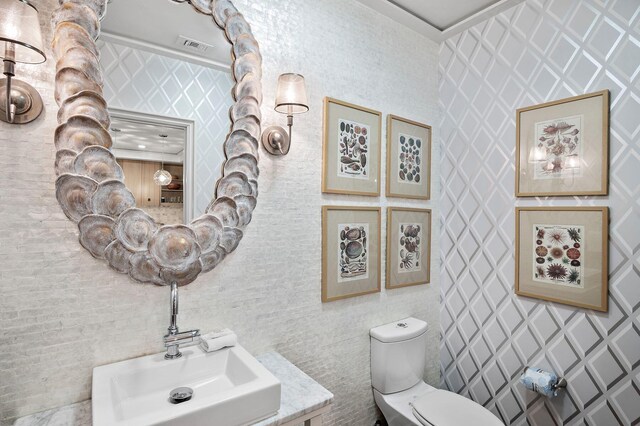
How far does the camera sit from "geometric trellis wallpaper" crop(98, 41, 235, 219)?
3.79 feet

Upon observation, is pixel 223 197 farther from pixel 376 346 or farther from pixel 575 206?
pixel 575 206

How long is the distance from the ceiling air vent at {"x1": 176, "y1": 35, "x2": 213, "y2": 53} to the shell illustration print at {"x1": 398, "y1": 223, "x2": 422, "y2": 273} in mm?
1380

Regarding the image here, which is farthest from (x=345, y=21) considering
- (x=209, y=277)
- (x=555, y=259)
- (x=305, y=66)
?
(x=555, y=259)

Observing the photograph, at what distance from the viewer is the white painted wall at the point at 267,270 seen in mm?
1061

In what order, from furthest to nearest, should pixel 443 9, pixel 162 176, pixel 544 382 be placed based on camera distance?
pixel 443 9
pixel 544 382
pixel 162 176

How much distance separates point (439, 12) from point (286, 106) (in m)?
1.18

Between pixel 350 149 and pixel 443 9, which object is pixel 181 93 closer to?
pixel 350 149

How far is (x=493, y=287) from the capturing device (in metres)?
1.95

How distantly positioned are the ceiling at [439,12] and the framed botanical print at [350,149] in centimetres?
59

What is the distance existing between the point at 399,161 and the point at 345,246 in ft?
2.08

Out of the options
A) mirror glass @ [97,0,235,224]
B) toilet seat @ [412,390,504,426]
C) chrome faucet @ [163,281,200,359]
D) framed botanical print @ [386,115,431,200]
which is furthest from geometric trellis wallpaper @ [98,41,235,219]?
toilet seat @ [412,390,504,426]

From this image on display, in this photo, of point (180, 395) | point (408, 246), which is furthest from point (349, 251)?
point (180, 395)

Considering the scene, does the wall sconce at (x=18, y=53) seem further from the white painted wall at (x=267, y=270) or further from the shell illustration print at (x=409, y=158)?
the shell illustration print at (x=409, y=158)

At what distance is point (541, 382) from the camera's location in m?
1.65
